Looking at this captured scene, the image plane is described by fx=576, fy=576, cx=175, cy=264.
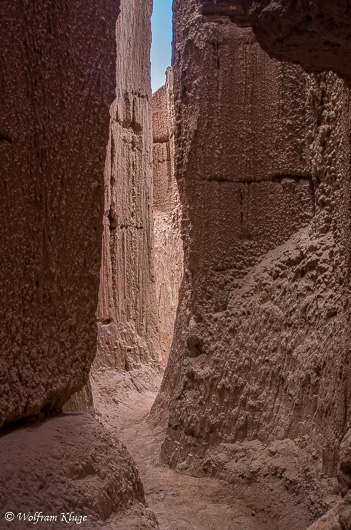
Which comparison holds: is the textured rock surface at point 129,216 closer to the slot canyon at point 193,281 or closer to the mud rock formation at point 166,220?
the slot canyon at point 193,281

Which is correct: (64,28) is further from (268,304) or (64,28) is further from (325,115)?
(268,304)

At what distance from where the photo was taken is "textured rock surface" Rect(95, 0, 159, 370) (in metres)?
6.05

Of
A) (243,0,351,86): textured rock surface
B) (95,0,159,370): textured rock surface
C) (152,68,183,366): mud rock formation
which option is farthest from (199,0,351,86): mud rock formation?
(152,68,183,366): mud rock formation

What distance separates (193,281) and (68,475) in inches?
91.0

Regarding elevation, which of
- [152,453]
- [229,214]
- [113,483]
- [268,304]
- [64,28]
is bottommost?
[152,453]

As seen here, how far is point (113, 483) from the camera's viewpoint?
1665 mm

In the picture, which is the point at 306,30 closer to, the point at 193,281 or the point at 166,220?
the point at 193,281

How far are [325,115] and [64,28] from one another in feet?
5.55

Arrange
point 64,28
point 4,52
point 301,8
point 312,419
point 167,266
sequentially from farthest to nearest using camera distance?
point 167,266 < point 312,419 < point 64,28 < point 4,52 < point 301,8

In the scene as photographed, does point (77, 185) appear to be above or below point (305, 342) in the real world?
above

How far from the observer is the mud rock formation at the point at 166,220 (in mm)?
8633

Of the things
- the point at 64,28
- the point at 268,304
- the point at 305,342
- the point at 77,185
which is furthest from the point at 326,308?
the point at 64,28
